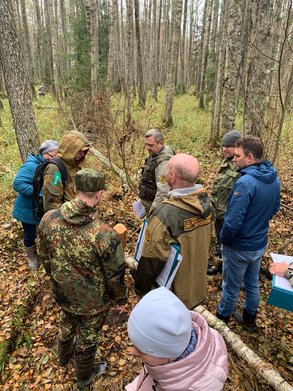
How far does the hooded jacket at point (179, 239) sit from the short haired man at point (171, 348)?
91 cm

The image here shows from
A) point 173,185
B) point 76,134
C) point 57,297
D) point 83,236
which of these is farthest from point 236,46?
point 57,297

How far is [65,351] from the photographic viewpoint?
106 inches

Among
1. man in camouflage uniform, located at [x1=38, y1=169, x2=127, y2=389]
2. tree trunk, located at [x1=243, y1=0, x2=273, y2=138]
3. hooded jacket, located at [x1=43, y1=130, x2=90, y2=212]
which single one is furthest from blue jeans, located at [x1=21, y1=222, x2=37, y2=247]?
tree trunk, located at [x1=243, y1=0, x2=273, y2=138]

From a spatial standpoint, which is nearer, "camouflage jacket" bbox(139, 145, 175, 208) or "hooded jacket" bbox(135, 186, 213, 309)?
"hooded jacket" bbox(135, 186, 213, 309)

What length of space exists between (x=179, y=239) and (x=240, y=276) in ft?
4.29

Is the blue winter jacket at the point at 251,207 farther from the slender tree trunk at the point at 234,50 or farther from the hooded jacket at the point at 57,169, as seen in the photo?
the slender tree trunk at the point at 234,50

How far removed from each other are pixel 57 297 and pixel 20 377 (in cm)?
125

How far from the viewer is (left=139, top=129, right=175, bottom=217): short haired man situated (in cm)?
379

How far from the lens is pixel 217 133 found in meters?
9.97

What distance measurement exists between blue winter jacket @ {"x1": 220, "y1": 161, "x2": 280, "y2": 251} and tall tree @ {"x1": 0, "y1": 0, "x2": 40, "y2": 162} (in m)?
4.54

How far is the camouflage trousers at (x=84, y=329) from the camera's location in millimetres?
2391

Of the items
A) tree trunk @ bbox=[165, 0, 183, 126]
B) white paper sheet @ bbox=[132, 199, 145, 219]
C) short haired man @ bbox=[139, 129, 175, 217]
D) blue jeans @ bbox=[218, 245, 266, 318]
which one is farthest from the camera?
tree trunk @ bbox=[165, 0, 183, 126]

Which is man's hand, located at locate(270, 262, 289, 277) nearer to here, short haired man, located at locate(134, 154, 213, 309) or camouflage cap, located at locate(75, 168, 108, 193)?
short haired man, located at locate(134, 154, 213, 309)

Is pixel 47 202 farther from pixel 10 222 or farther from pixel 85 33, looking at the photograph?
pixel 85 33
